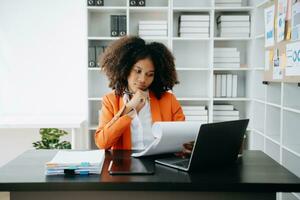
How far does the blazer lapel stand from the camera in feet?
7.04

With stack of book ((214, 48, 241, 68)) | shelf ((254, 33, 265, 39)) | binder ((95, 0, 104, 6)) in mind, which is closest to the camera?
shelf ((254, 33, 265, 39))

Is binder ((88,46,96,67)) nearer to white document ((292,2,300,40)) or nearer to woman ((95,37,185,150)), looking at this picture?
woman ((95,37,185,150))

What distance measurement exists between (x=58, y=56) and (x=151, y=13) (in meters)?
1.14

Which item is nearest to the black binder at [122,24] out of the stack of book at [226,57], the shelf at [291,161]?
the stack of book at [226,57]

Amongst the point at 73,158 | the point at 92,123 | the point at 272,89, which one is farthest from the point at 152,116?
the point at 92,123

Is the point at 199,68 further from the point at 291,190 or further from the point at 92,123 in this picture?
the point at 291,190

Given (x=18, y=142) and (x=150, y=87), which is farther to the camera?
(x=18, y=142)

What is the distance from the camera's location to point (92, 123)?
13.8 ft

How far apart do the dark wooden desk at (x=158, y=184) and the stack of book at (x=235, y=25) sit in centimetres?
266

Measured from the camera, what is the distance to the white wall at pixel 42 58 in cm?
409

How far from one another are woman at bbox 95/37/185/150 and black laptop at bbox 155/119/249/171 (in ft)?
1.53

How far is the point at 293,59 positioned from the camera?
2758 mm

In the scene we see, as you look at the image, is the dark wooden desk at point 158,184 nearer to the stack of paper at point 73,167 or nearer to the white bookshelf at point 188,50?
the stack of paper at point 73,167

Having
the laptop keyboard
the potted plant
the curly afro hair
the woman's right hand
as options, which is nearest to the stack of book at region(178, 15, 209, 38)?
the potted plant
